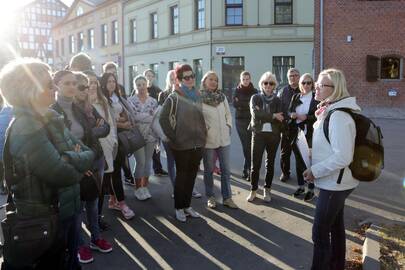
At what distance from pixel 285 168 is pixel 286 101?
1.25 m

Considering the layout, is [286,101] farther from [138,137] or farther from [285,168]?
[138,137]

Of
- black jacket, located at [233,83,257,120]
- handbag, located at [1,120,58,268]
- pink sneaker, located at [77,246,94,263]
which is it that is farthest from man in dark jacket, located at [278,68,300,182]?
handbag, located at [1,120,58,268]

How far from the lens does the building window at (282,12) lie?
82.9ft

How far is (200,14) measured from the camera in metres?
27.5

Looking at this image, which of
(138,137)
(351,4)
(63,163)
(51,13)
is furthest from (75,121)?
(51,13)

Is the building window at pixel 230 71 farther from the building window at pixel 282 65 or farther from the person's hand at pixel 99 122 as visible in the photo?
the person's hand at pixel 99 122

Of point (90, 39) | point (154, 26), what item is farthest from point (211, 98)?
point (90, 39)

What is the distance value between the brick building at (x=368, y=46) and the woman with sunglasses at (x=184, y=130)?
19.2m

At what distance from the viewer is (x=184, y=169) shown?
578 centimetres

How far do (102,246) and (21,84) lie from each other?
8.05 ft

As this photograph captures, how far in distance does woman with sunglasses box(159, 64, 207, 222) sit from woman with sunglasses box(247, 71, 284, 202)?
1.04 metres

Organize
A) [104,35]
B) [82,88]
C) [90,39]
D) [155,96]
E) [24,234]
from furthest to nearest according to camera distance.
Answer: [90,39], [104,35], [155,96], [82,88], [24,234]

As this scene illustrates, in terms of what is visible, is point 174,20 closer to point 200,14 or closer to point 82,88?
point 200,14

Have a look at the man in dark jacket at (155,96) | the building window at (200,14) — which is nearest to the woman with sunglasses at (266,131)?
the man in dark jacket at (155,96)
